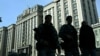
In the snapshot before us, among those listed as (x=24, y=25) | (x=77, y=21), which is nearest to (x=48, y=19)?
(x=77, y=21)

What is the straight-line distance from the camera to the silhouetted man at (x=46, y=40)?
211 inches

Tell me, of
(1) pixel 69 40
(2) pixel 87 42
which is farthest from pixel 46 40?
(2) pixel 87 42

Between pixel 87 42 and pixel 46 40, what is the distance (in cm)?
172

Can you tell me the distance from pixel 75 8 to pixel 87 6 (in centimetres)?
507

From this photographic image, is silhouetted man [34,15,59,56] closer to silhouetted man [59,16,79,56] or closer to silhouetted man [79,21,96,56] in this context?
silhouetted man [59,16,79,56]

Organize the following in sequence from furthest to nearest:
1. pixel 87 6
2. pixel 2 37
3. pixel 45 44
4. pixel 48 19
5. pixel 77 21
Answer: pixel 2 37, pixel 87 6, pixel 77 21, pixel 48 19, pixel 45 44

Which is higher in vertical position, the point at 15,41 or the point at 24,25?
the point at 24,25

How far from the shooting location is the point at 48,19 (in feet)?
18.9

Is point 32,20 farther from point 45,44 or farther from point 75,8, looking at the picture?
point 45,44

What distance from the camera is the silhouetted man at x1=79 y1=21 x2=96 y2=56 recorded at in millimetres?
6242

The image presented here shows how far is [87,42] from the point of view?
20.9 feet

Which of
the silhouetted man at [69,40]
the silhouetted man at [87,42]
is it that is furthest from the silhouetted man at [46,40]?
the silhouetted man at [87,42]

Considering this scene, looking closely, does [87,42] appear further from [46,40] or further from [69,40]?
[46,40]

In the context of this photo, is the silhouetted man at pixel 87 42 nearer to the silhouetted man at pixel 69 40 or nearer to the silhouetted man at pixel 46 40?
the silhouetted man at pixel 69 40
